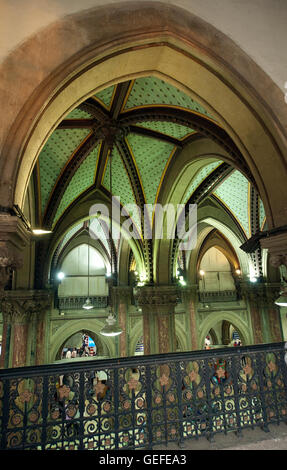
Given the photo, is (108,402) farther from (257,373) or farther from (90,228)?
(90,228)

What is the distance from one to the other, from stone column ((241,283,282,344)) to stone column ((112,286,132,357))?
513 cm

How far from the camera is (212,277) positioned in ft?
51.7

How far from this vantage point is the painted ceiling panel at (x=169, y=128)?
20.5 ft

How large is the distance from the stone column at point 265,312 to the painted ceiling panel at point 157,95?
25.6 feet

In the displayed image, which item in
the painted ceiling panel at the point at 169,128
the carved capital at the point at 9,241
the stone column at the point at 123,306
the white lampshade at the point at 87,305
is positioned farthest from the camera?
the stone column at the point at 123,306

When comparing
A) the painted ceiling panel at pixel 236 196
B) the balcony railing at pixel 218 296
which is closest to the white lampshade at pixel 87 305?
the balcony railing at pixel 218 296

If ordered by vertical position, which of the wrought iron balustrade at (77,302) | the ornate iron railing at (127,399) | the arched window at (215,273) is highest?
the arched window at (215,273)

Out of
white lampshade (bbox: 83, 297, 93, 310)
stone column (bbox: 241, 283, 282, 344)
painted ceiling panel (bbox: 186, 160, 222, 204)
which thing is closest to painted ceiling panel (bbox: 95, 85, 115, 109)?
painted ceiling panel (bbox: 186, 160, 222, 204)

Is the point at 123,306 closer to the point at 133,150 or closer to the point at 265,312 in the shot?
the point at 265,312

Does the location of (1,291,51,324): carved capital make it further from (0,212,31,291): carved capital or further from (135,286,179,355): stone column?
(0,212,31,291): carved capital

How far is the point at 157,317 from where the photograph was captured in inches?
324

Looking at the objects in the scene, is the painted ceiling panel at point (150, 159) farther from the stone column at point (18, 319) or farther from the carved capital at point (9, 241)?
the carved capital at point (9, 241)

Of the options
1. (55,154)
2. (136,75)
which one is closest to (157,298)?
(55,154)
